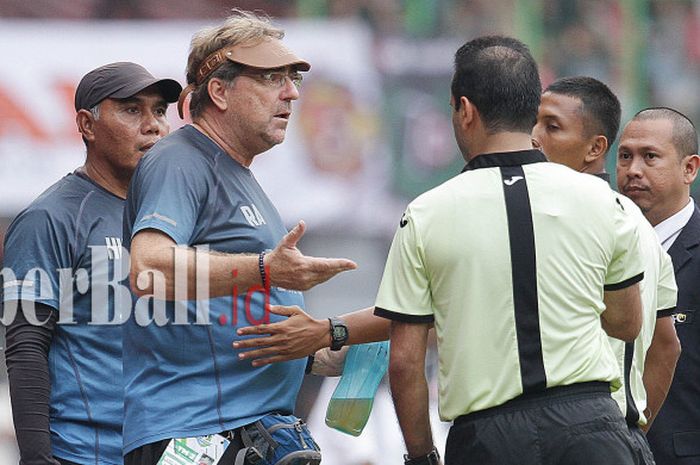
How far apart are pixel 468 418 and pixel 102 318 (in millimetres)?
1508

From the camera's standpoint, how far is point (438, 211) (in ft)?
11.7

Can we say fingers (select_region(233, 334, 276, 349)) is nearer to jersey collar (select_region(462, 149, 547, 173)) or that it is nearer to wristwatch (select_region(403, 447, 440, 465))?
wristwatch (select_region(403, 447, 440, 465))

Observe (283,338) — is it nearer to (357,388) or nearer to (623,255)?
(357,388)

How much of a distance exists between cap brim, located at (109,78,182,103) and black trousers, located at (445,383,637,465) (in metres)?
1.89

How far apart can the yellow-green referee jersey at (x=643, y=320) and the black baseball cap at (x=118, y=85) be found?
5.77 ft

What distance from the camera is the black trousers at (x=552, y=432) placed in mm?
3457

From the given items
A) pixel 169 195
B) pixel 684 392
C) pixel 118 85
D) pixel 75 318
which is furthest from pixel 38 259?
pixel 684 392

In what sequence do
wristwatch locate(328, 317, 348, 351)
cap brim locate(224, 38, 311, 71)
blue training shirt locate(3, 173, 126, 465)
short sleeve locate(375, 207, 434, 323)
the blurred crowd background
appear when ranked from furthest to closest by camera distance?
the blurred crowd background → blue training shirt locate(3, 173, 126, 465) → cap brim locate(224, 38, 311, 71) → wristwatch locate(328, 317, 348, 351) → short sleeve locate(375, 207, 434, 323)

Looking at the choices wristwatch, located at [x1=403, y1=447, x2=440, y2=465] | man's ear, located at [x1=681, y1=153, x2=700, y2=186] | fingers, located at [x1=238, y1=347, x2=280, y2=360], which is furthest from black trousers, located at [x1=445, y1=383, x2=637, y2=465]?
man's ear, located at [x1=681, y1=153, x2=700, y2=186]

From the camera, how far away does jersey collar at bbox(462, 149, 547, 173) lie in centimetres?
363

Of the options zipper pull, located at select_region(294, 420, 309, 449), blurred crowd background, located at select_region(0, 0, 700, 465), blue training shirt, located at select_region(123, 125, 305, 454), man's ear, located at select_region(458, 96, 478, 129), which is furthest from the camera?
blurred crowd background, located at select_region(0, 0, 700, 465)

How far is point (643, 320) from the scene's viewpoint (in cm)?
407

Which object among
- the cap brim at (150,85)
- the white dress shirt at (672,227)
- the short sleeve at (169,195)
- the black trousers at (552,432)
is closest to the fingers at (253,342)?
the short sleeve at (169,195)

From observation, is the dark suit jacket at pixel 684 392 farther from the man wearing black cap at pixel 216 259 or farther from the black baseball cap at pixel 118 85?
the black baseball cap at pixel 118 85
